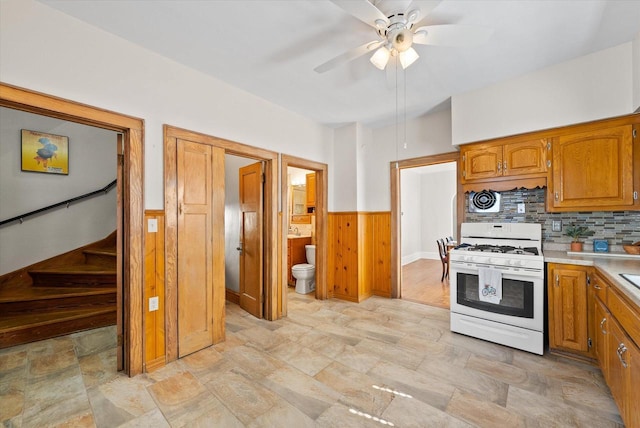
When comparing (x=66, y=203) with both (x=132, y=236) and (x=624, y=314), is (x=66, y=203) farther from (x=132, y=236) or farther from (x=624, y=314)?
(x=624, y=314)

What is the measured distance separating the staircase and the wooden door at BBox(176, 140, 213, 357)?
4.48ft

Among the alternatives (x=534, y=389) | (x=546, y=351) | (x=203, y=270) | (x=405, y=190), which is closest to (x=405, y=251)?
(x=405, y=190)

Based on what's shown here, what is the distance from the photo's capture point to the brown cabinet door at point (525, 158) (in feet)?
8.77

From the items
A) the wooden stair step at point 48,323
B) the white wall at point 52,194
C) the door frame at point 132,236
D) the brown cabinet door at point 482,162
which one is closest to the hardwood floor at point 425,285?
the brown cabinet door at point 482,162

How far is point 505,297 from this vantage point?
258 centimetres

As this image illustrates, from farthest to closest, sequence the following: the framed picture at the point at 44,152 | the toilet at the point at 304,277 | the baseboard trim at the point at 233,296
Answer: the toilet at the point at 304,277
the baseboard trim at the point at 233,296
the framed picture at the point at 44,152

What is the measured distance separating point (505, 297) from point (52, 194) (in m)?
5.76

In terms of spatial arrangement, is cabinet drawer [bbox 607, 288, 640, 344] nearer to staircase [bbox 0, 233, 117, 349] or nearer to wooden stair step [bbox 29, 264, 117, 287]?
staircase [bbox 0, 233, 117, 349]

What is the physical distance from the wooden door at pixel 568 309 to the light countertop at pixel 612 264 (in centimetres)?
9

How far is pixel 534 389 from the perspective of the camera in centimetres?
195

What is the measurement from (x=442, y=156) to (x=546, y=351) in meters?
2.46

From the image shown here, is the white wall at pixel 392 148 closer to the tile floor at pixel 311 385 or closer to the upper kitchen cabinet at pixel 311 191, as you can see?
the upper kitchen cabinet at pixel 311 191

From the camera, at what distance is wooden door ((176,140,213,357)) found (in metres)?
2.45

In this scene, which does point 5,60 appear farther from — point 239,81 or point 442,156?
point 442,156
